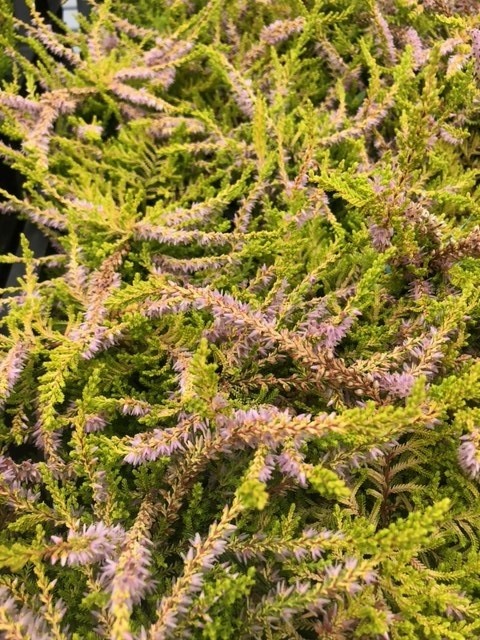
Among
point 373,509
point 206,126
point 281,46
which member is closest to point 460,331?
point 373,509

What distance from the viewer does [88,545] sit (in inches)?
32.0

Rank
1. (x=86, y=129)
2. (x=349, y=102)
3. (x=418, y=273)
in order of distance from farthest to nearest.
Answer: (x=349, y=102), (x=86, y=129), (x=418, y=273)

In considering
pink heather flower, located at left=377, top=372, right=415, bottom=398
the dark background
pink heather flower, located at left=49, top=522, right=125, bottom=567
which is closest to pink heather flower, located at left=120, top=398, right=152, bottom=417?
pink heather flower, located at left=49, top=522, right=125, bottom=567

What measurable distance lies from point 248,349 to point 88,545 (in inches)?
16.7

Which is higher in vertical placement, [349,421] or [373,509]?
[349,421]

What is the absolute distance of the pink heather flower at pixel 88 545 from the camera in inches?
31.3

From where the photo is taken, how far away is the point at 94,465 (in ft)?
3.12

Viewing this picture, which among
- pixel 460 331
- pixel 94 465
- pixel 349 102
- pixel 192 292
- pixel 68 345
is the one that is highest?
pixel 349 102

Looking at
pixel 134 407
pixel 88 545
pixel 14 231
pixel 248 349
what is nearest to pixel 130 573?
pixel 88 545

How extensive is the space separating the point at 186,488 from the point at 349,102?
3.58 feet

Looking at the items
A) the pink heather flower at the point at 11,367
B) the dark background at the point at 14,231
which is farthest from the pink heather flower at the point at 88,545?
the dark background at the point at 14,231

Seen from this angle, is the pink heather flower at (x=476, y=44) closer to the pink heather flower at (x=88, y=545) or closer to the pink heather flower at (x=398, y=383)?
the pink heather flower at (x=398, y=383)

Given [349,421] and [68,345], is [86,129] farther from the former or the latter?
[349,421]

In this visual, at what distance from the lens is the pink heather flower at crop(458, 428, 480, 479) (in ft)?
2.85
